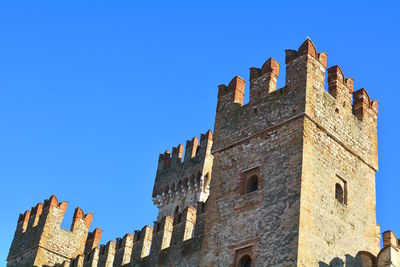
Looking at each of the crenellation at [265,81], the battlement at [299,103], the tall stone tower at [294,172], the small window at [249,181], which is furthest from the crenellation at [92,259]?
the crenellation at [265,81]

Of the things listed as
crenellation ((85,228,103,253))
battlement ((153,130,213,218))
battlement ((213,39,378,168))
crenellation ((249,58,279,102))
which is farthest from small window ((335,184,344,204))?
battlement ((153,130,213,218))

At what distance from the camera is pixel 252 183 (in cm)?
1592

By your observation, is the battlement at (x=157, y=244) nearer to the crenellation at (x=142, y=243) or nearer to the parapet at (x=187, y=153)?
the crenellation at (x=142, y=243)

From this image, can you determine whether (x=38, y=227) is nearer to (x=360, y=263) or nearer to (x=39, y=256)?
(x=39, y=256)

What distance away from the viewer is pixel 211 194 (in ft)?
55.0

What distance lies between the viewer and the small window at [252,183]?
15811 mm

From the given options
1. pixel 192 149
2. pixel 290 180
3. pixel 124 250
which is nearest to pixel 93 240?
pixel 124 250

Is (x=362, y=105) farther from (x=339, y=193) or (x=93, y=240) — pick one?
(x=93, y=240)

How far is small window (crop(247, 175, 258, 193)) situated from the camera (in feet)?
51.9

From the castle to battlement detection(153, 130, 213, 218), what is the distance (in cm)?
1135

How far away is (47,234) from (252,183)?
1064 centimetres

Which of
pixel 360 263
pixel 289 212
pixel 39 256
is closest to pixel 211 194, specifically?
pixel 289 212

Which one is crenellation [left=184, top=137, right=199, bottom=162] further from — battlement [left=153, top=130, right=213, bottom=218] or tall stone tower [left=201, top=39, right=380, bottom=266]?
tall stone tower [left=201, top=39, right=380, bottom=266]

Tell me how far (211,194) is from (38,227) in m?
9.92
